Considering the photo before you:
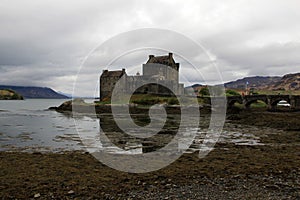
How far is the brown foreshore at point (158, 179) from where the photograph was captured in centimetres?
1001

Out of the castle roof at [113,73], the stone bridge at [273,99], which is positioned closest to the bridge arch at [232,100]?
Answer: the stone bridge at [273,99]

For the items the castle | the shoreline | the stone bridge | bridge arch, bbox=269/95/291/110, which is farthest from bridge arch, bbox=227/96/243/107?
the shoreline

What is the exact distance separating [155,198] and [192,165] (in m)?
5.67

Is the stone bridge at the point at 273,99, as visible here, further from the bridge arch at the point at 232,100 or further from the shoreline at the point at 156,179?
the shoreline at the point at 156,179

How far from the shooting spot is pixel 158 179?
12.0 m

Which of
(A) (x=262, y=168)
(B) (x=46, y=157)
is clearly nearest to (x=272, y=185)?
(A) (x=262, y=168)

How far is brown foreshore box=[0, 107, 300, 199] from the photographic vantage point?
32.8ft

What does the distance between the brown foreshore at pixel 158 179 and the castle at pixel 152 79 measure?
239 feet

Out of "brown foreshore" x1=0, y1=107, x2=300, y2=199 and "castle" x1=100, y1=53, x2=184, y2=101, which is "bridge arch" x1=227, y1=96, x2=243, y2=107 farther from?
"brown foreshore" x1=0, y1=107, x2=300, y2=199

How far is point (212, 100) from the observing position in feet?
275

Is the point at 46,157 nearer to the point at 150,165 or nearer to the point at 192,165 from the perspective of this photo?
the point at 150,165

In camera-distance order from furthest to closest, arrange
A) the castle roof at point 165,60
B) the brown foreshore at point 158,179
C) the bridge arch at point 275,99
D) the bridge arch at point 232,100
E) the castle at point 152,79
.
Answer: the castle roof at point 165,60
the castle at point 152,79
the bridge arch at point 232,100
the bridge arch at point 275,99
the brown foreshore at point 158,179

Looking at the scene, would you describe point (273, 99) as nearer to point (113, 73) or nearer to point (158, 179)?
point (113, 73)

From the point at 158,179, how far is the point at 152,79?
260 feet
